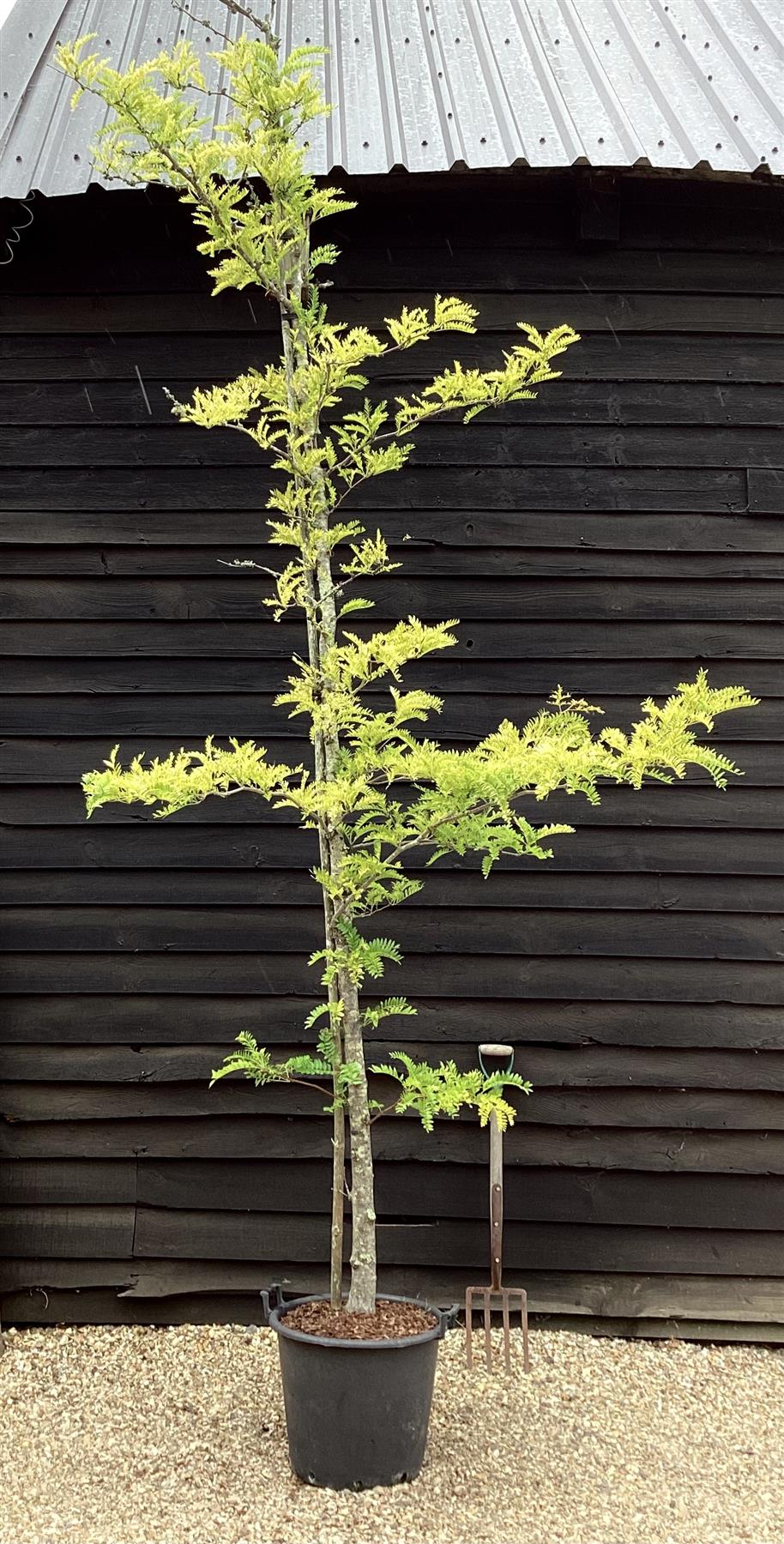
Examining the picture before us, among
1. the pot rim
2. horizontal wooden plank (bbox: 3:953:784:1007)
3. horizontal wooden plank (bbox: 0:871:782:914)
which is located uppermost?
horizontal wooden plank (bbox: 0:871:782:914)

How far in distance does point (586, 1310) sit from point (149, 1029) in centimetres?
154

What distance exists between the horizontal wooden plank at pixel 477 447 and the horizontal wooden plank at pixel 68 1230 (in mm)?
2282

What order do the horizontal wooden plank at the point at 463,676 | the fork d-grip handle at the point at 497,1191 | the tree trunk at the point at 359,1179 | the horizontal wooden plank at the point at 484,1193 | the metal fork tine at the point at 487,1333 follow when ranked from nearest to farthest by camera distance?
the tree trunk at the point at 359,1179, the metal fork tine at the point at 487,1333, the fork d-grip handle at the point at 497,1191, the horizontal wooden plank at the point at 484,1193, the horizontal wooden plank at the point at 463,676

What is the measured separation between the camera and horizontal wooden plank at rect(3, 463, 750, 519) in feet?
12.0

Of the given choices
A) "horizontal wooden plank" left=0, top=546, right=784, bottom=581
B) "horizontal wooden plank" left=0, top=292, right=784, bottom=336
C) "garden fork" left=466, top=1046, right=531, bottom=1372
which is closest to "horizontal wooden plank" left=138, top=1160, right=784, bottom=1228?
"garden fork" left=466, top=1046, right=531, bottom=1372

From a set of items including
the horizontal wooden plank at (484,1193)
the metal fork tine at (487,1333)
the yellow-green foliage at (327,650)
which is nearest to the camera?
the yellow-green foliage at (327,650)

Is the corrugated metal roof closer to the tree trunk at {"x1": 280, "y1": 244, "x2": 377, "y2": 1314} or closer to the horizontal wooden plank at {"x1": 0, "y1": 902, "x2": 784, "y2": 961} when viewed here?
the tree trunk at {"x1": 280, "y1": 244, "x2": 377, "y2": 1314}

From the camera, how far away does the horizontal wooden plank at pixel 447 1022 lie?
11.7 feet

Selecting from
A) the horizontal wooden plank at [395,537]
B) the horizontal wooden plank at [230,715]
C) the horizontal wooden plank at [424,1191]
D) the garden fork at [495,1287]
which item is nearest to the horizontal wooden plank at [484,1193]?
the horizontal wooden plank at [424,1191]

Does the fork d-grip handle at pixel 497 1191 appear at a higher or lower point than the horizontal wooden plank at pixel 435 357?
lower

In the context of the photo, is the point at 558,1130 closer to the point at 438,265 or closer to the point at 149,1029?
the point at 149,1029

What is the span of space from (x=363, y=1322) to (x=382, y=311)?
2.86 metres

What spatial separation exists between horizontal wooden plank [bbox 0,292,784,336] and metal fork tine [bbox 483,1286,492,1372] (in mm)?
2839

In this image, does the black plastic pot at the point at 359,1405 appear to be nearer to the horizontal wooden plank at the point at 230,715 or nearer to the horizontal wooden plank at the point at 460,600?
the horizontal wooden plank at the point at 230,715
